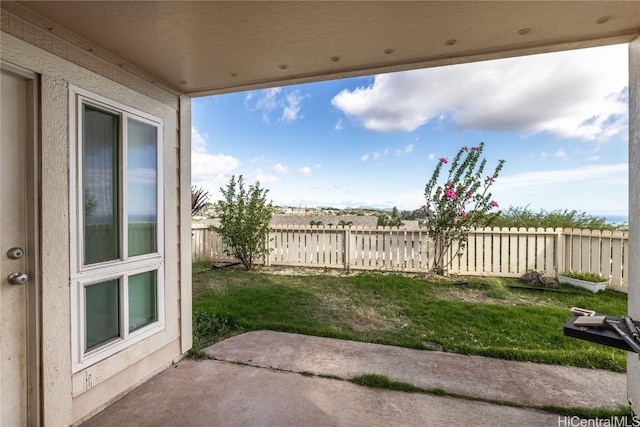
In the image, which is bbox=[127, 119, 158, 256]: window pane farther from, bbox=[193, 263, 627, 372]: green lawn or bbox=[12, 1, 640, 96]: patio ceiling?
bbox=[193, 263, 627, 372]: green lawn

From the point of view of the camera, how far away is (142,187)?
6.97ft

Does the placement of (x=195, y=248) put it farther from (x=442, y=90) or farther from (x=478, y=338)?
(x=442, y=90)

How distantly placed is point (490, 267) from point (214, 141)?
9.03m

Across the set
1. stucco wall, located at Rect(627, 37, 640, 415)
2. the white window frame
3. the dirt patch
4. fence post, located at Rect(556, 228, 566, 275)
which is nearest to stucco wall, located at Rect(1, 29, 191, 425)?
the white window frame

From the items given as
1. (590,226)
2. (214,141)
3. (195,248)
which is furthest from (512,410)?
(214,141)

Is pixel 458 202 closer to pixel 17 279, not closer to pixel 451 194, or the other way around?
pixel 451 194

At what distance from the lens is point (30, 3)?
A: 1.33 m

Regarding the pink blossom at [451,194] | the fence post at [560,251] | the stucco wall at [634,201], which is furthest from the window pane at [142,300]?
the fence post at [560,251]

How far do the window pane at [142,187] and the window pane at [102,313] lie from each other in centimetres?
29

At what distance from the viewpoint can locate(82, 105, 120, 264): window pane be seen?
1.72m

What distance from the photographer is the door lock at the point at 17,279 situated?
A: 4.52 ft

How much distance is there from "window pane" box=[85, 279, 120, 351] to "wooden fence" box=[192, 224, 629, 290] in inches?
175

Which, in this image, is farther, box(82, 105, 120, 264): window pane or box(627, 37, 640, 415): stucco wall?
box(82, 105, 120, 264): window pane

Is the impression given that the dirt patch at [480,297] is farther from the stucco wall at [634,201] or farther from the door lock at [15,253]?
the door lock at [15,253]
